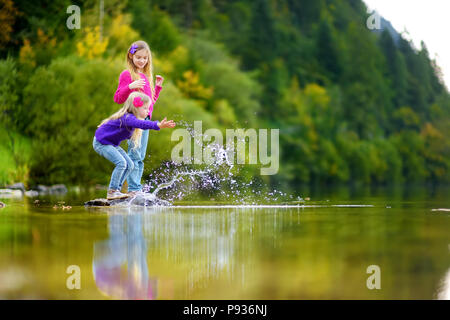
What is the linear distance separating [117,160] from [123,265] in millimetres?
4976

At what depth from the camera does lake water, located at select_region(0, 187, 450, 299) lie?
3924mm

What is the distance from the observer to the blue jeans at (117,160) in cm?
945

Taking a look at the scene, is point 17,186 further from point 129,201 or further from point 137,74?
point 137,74

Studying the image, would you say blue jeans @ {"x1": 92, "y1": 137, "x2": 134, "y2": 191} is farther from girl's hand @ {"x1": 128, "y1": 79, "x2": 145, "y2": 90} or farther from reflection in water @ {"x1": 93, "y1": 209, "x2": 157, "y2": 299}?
reflection in water @ {"x1": 93, "y1": 209, "x2": 157, "y2": 299}

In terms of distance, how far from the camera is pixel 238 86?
39094 mm

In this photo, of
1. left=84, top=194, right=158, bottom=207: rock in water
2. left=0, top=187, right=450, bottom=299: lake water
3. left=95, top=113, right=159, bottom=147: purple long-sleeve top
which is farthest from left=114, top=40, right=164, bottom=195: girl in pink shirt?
left=0, top=187, right=450, bottom=299: lake water

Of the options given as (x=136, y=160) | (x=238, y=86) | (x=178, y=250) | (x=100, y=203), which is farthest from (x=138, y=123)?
(x=238, y=86)

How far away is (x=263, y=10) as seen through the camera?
56.6m

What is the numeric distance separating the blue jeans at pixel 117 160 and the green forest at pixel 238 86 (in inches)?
223

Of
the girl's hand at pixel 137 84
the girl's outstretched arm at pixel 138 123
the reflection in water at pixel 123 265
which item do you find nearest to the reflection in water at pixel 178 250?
the reflection in water at pixel 123 265

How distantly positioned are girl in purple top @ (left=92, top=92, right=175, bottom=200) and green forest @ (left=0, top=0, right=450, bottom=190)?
570 cm

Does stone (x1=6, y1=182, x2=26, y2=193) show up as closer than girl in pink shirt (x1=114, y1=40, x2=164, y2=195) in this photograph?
No
